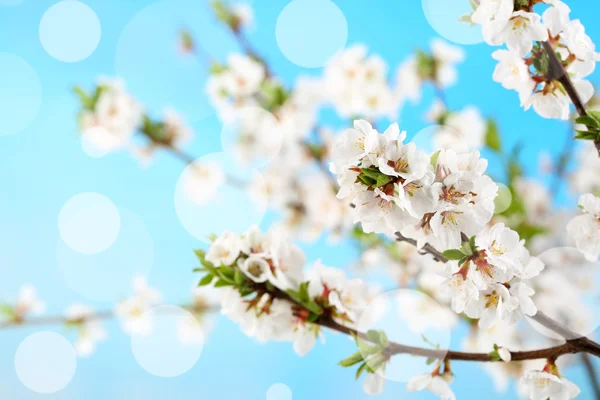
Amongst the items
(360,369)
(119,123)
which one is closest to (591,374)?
(360,369)

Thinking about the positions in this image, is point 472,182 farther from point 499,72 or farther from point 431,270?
point 431,270

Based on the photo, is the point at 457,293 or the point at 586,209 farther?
the point at 586,209

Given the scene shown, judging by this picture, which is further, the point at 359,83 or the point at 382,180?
the point at 359,83

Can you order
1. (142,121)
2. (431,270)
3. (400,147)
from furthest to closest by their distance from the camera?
(142,121) → (431,270) → (400,147)

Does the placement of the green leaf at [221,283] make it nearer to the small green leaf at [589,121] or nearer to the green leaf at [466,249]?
the green leaf at [466,249]

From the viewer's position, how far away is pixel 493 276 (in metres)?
0.61

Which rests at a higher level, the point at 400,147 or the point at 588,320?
the point at 588,320

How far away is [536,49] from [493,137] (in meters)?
1.16

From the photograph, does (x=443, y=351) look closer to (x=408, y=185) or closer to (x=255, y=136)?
(x=408, y=185)

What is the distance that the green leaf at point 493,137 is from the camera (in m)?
1.82

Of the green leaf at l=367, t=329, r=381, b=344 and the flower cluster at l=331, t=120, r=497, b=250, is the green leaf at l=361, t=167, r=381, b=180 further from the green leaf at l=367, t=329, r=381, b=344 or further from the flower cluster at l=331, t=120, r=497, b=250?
the green leaf at l=367, t=329, r=381, b=344

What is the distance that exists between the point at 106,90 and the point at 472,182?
1844mm

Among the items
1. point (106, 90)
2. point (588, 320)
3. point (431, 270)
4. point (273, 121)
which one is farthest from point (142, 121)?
point (588, 320)

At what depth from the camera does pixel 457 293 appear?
2.06 ft
